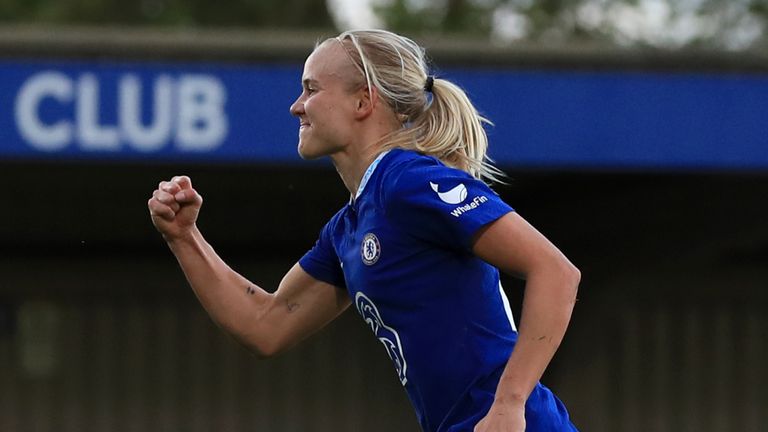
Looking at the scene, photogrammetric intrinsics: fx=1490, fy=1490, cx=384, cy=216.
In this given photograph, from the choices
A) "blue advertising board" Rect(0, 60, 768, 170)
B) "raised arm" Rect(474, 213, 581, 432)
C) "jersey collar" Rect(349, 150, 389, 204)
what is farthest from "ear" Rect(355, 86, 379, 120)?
"blue advertising board" Rect(0, 60, 768, 170)

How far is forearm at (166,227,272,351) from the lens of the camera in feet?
13.3

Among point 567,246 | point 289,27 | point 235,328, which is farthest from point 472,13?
point 235,328

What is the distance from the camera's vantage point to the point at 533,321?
3.21 metres

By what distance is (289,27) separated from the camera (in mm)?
21812

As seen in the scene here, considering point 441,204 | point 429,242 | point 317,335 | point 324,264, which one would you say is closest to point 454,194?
point 441,204

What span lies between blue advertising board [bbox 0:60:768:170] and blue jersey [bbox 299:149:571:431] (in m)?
4.58

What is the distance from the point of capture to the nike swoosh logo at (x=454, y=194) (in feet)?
10.9

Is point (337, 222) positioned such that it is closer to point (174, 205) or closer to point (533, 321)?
point (174, 205)

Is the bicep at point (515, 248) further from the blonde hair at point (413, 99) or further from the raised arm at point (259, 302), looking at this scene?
the raised arm at point (259, 302)

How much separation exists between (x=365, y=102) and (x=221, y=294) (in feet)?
2.51

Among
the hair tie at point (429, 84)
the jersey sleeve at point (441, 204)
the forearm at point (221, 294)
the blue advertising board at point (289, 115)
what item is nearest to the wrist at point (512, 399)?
the jersey sleeve at point (441, 204)

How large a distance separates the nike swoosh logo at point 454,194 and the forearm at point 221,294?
3.10 ft

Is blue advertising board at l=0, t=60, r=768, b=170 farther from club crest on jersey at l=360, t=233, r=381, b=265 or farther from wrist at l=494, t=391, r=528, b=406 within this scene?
wrist at l=494, t=391, r=528, b=406

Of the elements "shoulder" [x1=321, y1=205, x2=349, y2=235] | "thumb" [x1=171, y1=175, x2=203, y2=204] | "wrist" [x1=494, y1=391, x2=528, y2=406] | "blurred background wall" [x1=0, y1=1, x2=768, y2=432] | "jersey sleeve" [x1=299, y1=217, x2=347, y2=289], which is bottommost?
"blurred background wall" [x1=0, y1=1, x2=768, y2=432]
